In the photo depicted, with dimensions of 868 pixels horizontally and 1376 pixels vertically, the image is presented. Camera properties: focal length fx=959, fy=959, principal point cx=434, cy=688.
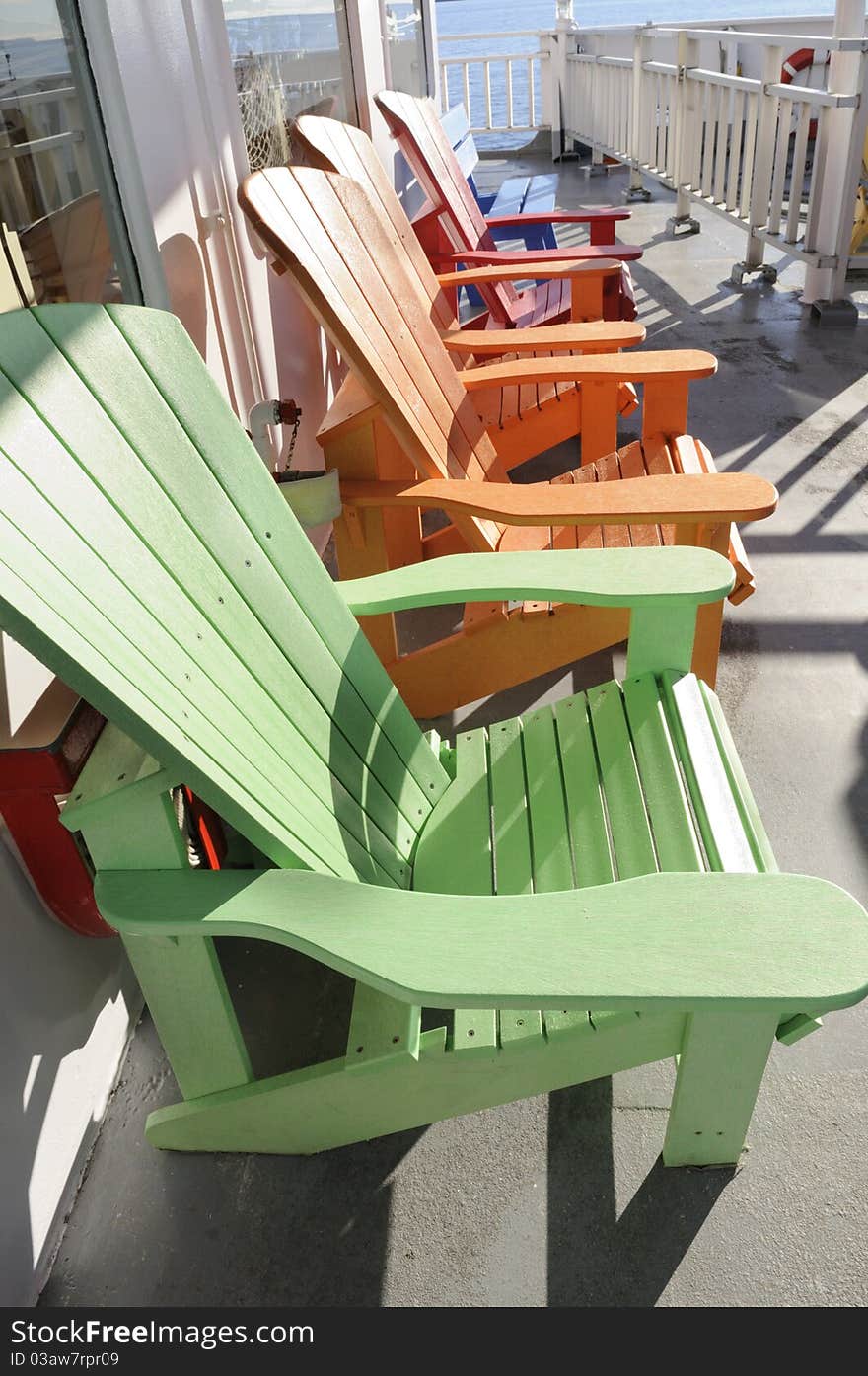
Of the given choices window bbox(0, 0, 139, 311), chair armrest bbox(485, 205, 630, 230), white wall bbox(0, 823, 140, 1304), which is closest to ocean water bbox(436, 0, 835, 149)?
chair armrest bbox(485, 205, 630, 230)

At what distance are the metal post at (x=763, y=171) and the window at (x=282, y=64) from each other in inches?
86.4

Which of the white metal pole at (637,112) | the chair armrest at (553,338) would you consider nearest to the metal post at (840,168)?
the white metal pole at (637,112)

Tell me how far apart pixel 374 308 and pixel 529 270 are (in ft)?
3.70

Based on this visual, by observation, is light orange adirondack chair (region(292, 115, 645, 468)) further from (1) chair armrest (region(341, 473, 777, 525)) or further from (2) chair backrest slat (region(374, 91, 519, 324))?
(1) chair armrest (region(341, 473, 777, 525))

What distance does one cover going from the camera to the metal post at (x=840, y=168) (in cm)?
417

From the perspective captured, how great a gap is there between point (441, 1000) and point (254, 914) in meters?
0.22

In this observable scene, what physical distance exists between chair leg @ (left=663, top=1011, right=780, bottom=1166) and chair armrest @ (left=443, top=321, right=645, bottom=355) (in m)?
1.89

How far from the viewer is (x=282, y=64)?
2.76 meters

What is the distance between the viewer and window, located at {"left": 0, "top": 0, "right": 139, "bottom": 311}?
1.34m

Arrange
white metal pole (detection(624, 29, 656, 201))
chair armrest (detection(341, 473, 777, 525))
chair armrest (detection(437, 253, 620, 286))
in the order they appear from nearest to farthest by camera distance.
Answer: chair armrest (detection(341, 473, 777, 525))
chair armrest (detection(437, 253, 620, 286))
white metal pole (detection(624, 29, 656, 201))

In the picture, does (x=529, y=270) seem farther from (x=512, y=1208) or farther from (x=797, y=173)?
(x=512, y=1208)

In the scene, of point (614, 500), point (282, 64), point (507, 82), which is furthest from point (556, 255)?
point (507, 82)

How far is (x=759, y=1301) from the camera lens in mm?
1222

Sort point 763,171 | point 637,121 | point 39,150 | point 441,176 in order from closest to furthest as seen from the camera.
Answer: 1. point 39,150
2. point 441,176
3. point 763,171
4. point 637,121
